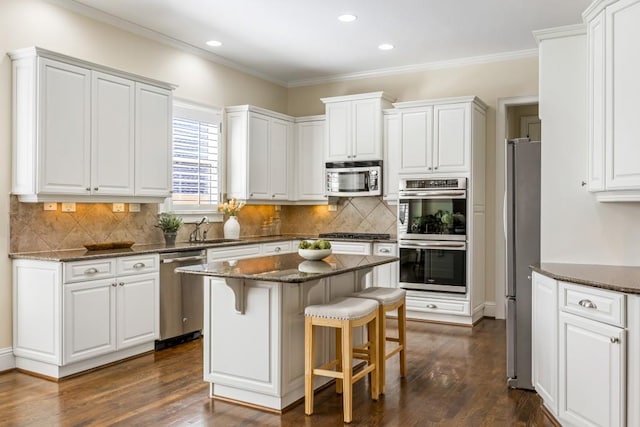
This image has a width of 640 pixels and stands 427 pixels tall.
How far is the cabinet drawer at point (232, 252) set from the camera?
17.6ft

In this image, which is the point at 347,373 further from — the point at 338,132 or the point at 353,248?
the point at 338,132

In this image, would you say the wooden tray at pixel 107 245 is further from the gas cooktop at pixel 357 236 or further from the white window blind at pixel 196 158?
the gas cooktop at pixel 357 236

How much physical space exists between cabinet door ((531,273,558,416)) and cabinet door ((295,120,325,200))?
3.88 meters

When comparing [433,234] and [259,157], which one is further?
[259,157]

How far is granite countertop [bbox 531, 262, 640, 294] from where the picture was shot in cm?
266

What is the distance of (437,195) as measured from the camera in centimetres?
593

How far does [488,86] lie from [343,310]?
4.12m

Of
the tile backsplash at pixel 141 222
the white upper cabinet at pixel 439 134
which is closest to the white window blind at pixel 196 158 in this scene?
A: the tile backsplash at pixel 141 222

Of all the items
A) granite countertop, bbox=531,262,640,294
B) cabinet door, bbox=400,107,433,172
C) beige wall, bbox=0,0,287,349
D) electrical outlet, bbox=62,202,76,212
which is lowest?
granite countertop, bbox=531,262,640,294

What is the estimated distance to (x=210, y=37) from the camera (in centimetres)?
556

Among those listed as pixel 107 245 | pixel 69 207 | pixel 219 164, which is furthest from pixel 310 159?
pixel 69 207

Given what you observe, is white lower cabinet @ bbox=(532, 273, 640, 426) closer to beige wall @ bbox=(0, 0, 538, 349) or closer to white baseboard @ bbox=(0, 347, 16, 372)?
beige wall @ bbox=(0, 0, 538, 349)

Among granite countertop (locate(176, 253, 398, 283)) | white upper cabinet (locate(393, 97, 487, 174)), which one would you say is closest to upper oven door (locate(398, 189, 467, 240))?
white upper cabinet (locate(393, 97, 487, 174))

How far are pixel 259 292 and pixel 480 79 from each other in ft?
14.1
